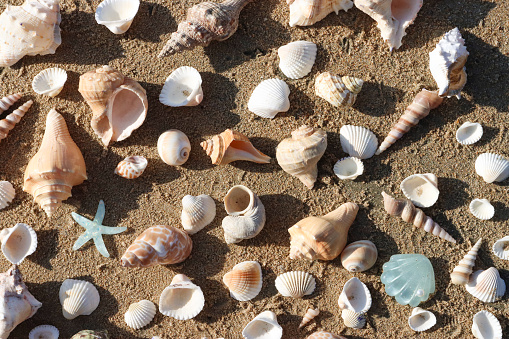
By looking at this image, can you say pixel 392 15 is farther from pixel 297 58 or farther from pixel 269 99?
pixel 269 99

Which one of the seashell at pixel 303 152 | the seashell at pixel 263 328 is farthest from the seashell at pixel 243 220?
the seashell at pixel 263 328

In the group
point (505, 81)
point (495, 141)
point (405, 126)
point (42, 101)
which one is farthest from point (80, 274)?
point (505, 81)

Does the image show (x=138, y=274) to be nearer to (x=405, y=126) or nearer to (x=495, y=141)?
(x=405, y=126)

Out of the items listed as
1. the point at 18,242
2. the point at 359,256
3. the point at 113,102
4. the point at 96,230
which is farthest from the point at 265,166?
the point at 18,242

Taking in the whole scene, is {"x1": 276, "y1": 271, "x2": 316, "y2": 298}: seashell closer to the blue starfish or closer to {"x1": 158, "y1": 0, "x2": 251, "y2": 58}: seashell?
the blue starfish

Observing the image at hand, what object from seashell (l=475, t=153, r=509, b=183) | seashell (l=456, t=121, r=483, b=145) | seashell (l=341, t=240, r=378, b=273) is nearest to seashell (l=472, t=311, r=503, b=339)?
seashell (l=341, t=240, r=378, b=273)

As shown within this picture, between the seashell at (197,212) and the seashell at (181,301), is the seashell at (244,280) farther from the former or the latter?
the seashell at (197,212)
